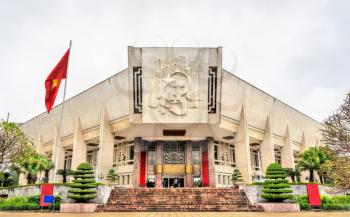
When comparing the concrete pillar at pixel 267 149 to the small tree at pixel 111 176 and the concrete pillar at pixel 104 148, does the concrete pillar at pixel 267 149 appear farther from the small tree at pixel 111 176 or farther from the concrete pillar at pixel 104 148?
the concrete pillar at pixel 104 148

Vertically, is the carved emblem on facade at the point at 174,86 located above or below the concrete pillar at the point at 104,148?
above

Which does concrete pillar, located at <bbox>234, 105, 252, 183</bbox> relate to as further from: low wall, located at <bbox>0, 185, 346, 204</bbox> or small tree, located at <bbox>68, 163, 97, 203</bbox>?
small tree, located at <bbox>68, 163, 97, 203</bbox>

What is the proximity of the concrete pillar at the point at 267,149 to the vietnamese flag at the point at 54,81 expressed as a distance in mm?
26913

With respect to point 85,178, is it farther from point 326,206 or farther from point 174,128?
point 326,206

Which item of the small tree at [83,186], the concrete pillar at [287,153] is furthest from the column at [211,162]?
the small tree at [83,186]

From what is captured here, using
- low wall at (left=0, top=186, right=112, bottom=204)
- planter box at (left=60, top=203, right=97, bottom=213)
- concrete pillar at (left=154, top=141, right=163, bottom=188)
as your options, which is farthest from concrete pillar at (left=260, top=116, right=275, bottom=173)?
planter box at (left=60, top=203, right=97, bottom=213)

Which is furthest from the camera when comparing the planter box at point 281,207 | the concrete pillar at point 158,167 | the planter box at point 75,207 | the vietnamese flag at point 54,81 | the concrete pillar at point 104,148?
the concrete pillar at point 158,167

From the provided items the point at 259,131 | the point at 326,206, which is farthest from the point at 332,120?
the point at 259,131

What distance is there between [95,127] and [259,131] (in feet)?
70.5

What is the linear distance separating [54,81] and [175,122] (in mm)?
13828

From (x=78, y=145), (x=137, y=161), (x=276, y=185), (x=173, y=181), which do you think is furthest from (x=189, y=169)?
(x=276, y=185)

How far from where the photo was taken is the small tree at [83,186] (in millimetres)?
19688

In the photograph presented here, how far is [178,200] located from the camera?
2269 centimetres

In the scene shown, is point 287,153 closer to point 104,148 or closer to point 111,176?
point 111,176
